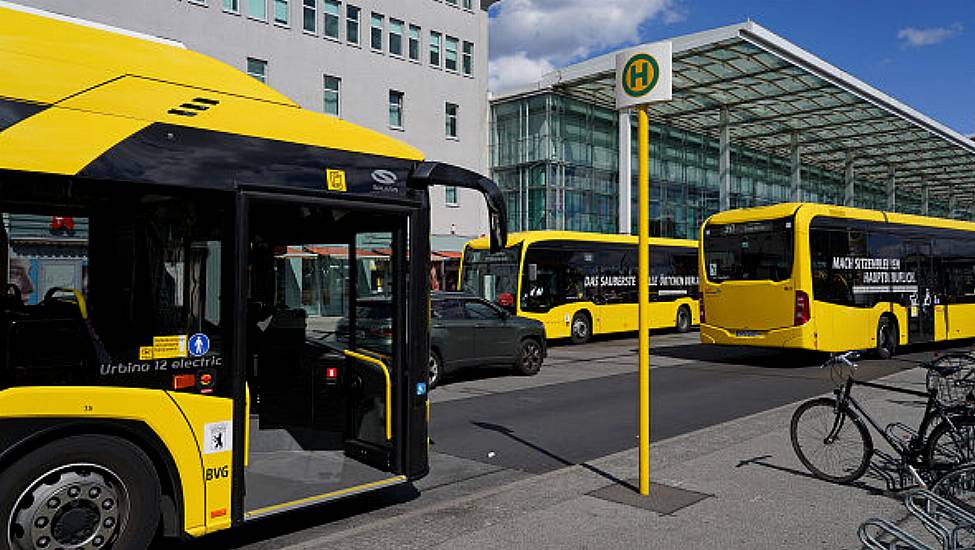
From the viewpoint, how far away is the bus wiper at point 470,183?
5.61 m

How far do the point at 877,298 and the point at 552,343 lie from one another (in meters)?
8.29

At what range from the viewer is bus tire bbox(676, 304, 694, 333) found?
2492cm

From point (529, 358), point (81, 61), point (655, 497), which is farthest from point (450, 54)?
point (81, 61)

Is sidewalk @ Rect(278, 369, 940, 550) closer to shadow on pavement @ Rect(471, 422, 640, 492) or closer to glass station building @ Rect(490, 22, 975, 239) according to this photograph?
shadow on pavement @ Rect(471, 422, 640, 492)

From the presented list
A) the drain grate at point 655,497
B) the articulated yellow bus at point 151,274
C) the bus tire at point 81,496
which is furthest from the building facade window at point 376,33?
the bus tire at point 81,496

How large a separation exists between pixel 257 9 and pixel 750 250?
2420 centimetres

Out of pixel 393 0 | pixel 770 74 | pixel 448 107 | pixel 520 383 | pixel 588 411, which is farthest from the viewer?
pixel 448 107

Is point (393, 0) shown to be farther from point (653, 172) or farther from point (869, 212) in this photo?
point (869, 212)

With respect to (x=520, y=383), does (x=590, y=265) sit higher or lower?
higher

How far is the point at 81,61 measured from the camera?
4.41 metres

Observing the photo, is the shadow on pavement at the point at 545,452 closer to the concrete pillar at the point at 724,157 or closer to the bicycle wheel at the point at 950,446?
the bicycle wheel at the point at 950,446

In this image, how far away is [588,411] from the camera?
10.5m

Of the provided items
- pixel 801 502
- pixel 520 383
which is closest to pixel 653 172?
pixel 520 383

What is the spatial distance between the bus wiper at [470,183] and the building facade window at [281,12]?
29738 millimetres
